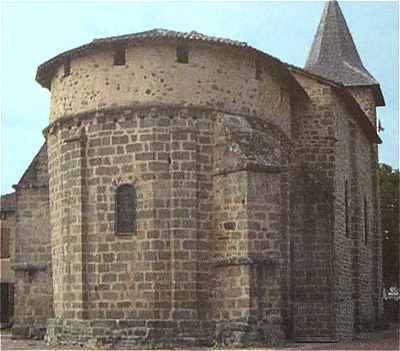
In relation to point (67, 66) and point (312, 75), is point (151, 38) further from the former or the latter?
point (312, 75)

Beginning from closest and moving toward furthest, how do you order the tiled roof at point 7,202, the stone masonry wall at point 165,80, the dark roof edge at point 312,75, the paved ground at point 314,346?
the paved ground at point 314,346 → the stone masonry wall at point 165,80 → the dark roof edge at point 312,75 → the tiled roof at point 7,202

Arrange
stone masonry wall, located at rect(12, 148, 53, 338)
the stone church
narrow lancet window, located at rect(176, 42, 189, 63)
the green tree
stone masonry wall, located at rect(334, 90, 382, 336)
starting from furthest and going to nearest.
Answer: the green tree
stone masonry wall, located at rect(334, 90, 382, 336)
stone masonry wall, located at rect(12, 148, 53, 338)
narrow lancet window, located at rect(176, 42, 189, 63)
the stone church

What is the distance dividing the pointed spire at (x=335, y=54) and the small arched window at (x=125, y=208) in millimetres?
13757

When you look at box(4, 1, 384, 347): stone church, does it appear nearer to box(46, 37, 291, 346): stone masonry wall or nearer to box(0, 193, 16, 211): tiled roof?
box(46, 37, 291, 346): stone masonry wall

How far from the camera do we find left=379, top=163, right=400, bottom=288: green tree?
137 feet

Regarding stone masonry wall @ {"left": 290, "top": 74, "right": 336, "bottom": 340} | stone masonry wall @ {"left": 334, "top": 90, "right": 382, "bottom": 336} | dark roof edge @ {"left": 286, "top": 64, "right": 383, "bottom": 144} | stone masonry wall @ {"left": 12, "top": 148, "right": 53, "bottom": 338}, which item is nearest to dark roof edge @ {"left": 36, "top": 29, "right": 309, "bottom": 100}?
stone masonry wall @ {"left": 12, "top": 148, "right": 53, "bottom": 338}

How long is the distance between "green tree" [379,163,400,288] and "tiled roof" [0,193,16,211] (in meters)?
17.8

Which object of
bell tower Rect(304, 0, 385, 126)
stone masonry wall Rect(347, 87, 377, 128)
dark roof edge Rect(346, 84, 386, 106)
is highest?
bell tower Rect(304, 0, 385, 126)

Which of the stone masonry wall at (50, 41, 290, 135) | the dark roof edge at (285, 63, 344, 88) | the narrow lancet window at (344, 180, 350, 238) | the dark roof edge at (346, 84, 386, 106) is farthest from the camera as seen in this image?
the dark roof edge at (346, 84, 386, 106)

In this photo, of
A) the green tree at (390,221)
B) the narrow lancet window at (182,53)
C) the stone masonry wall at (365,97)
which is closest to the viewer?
the narrow lancet window at (182,53)

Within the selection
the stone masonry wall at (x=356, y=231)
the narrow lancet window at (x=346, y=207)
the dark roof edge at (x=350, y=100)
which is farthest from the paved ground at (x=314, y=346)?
the dark roof edge at (x=350, y=100)

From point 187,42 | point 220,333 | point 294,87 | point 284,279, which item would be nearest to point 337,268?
point 284,279

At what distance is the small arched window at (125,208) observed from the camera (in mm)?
18688

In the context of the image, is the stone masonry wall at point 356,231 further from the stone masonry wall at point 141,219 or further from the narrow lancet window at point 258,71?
the stone masonry wall at point 141,219
